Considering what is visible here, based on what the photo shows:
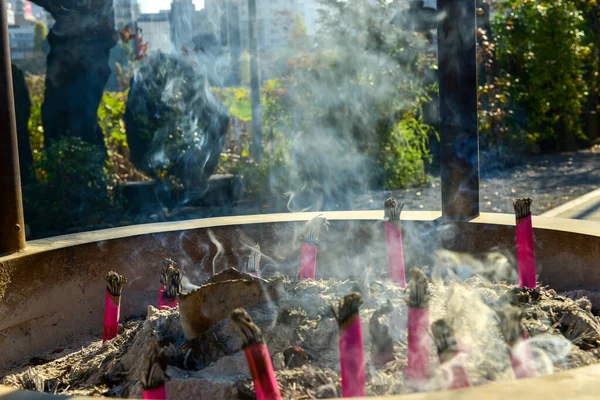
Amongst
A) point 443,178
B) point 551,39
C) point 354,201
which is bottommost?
point 354,201

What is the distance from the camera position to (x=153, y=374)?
68.8 inches

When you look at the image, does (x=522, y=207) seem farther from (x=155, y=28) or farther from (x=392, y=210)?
(x=155, y=28)

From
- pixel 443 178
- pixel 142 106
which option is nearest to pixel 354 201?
pixel 142 106

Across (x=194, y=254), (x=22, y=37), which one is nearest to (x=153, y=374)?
(x=194, y=254)

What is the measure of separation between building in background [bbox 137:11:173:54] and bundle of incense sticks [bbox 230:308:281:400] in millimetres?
9425

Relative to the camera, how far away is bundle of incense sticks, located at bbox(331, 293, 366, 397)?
1781 mm

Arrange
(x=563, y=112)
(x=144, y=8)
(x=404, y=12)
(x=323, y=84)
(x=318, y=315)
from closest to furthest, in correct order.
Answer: (x=318, y=315)
(x=323, y=84)
(x=404, y=12)
(x=144, y=8)
(x=563, y=112)

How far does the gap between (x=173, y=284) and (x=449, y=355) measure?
124 cm

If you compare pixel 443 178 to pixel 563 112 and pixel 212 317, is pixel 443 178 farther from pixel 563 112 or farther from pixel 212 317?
pixel 563 112

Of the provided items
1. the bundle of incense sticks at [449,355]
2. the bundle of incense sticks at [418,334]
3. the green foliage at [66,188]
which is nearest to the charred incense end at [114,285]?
the bundle of incense sticks at [418,334]

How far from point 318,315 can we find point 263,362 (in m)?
0.66

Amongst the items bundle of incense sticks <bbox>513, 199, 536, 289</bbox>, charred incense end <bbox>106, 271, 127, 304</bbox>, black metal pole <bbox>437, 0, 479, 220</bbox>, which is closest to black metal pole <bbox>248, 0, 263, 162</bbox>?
black metal pole <bbox>437, 0, 479, 220</bbox>

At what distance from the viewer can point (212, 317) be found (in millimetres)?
2393

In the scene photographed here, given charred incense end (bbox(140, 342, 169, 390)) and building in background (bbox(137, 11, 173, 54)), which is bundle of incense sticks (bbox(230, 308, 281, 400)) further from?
building in background (bbox(137, 11, 173, 54))
